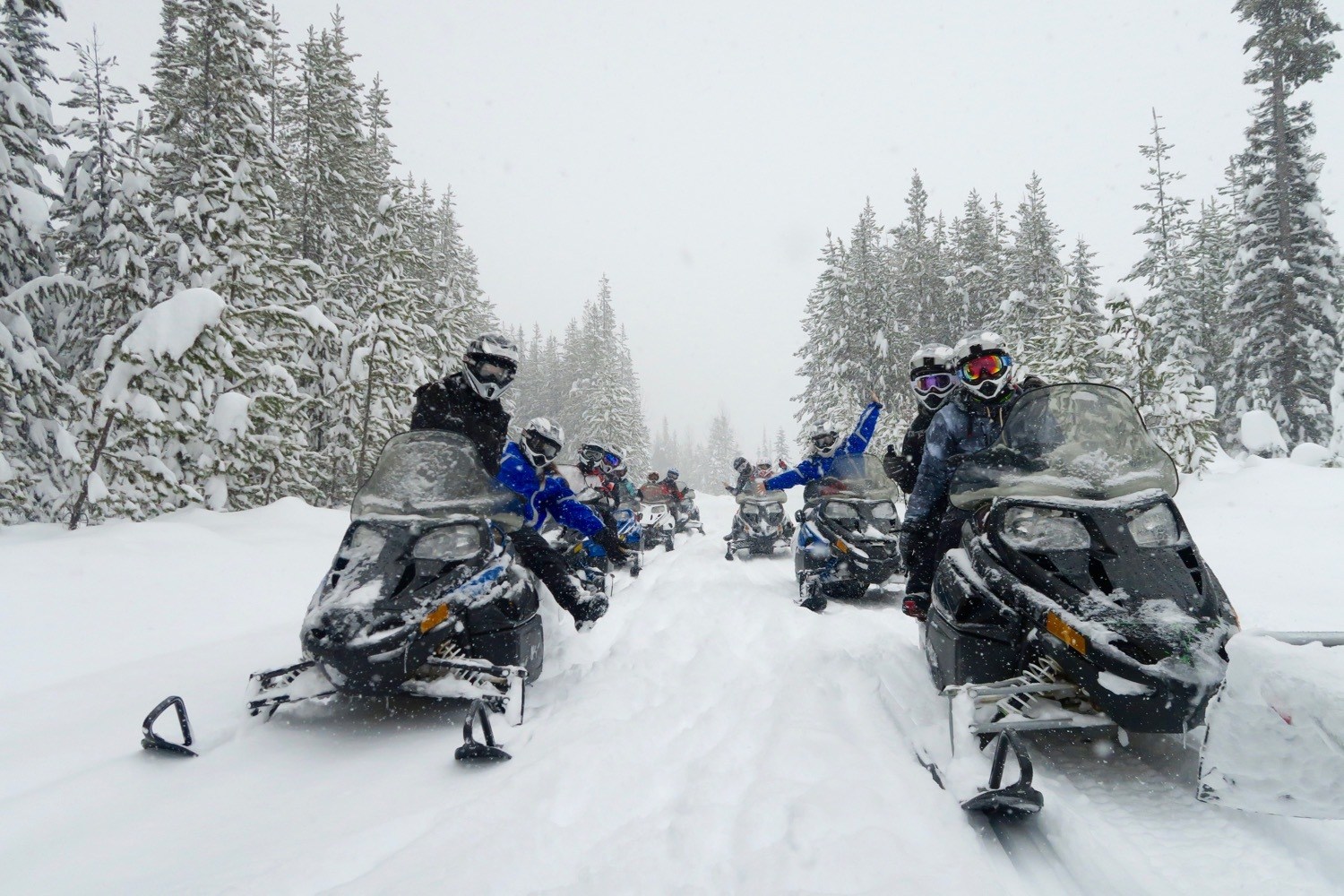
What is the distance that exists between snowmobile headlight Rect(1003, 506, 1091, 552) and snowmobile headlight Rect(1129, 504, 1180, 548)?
20 centimetres

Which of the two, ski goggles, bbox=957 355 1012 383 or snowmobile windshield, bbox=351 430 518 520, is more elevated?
ski goggles, bbox=957 355 1012 383

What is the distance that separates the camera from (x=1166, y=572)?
8.79 ft

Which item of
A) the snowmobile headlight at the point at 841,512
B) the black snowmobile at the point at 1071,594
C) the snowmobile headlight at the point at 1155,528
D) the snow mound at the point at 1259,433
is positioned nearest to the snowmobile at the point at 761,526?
the snowmobile headlight at the point at 841,512

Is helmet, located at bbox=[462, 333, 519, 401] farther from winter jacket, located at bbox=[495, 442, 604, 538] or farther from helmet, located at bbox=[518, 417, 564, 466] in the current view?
winter jacket, located at bbox=[495, 442, 604, 538]

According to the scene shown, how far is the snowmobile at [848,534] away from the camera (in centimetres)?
699

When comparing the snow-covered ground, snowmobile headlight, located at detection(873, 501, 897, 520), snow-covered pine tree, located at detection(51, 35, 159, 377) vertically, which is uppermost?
snow-covered pine tree, located at detection(51, 35, 159, 377)

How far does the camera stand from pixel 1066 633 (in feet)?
8.57

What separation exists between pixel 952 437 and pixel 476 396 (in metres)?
3.63

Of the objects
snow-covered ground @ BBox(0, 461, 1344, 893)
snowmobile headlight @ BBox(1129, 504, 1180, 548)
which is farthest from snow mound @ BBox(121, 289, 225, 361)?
snowmobile headlight @ BBox(1129, 504, 1180, 548)

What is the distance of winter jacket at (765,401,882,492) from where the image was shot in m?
7.49

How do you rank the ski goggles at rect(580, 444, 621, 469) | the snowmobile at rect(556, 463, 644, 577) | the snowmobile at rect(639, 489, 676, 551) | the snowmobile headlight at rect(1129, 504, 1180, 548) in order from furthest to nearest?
1. the snowmobile at rect(639, 489, 676, 551)
2. the ski goggles at rect(580, 444, 621, 469)
3. the snowmobile at rect(556, 463, 644, 577)
4. the snowmobile headlight at rect(1129, 504, 1180, 548)

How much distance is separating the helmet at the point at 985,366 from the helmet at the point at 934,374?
829mm

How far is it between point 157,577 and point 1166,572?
822 centimetres

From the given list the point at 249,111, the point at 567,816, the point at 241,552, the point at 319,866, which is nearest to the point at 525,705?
the point at 567,816
